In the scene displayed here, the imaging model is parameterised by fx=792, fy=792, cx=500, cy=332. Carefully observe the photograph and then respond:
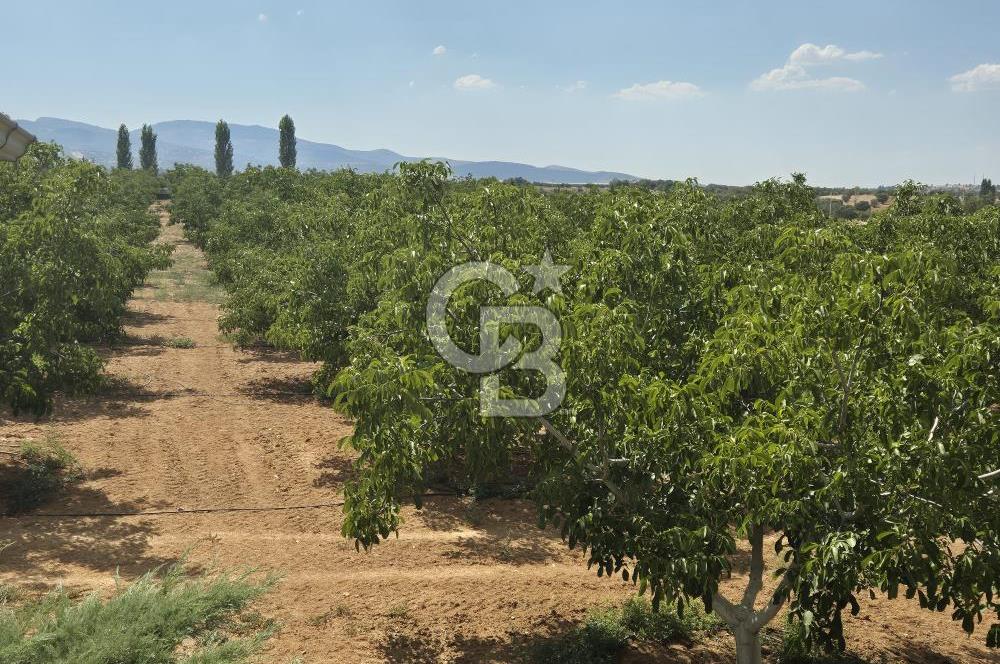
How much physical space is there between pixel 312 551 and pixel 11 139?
27.2 feet

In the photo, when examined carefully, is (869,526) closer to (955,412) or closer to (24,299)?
(955,412)

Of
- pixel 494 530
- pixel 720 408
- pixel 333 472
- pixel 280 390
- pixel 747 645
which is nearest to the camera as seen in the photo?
pixel 720 408

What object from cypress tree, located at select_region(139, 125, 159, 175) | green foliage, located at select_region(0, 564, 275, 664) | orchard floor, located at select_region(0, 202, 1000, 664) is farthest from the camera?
cypress tree, located at select_region(139, 125, 159, 175)

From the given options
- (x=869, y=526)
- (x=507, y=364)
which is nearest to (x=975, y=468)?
(x=869, y=526)

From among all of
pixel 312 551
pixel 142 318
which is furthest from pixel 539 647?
pixel 142 318

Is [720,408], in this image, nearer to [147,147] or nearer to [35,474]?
[35,474]

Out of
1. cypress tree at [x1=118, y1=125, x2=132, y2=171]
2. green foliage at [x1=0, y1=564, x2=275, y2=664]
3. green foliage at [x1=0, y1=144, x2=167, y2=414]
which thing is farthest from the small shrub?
cypress tree at [x1=118, y1=125, x2=132, y2=171]

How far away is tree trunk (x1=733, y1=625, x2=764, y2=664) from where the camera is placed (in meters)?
7.64

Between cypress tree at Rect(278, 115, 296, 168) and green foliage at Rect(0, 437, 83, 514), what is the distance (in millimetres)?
115809

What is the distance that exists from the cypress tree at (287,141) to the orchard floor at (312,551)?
373 feet

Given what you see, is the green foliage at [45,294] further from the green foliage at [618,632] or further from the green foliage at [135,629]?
the green foliage at [618,632]

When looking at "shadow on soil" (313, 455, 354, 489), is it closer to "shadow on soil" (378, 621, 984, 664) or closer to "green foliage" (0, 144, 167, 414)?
"green foliage" (0, 144, 167, 414)

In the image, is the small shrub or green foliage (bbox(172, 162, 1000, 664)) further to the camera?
the small shrub

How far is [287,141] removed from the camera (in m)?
129
